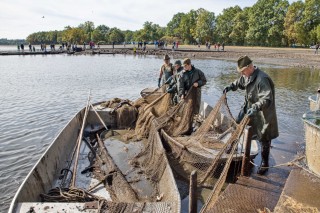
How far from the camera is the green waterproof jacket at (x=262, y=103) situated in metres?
4.59

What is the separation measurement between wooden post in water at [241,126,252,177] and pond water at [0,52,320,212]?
5.93 ft

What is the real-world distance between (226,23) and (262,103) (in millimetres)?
60881

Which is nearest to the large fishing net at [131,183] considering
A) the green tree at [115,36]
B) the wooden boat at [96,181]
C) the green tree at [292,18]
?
the wooden boat at [96,181]

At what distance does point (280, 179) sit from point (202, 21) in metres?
65.9

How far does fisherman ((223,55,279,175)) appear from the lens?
4586 millimetres

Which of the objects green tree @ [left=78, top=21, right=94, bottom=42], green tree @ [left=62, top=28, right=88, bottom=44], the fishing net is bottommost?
the fishing net

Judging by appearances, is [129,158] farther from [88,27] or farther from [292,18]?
[88,27]

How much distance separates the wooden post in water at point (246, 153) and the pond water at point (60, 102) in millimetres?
1807

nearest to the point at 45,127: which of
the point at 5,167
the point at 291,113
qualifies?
the point at 5,167

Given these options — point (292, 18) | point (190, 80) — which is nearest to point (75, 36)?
point (292, 18)

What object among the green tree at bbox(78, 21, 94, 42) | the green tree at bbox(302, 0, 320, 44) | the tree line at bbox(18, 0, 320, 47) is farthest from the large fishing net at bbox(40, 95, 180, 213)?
the green tree at bbox(78, 21, 94, 42)

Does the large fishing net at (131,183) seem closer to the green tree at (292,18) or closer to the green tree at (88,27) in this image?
the green tree at (292,18)

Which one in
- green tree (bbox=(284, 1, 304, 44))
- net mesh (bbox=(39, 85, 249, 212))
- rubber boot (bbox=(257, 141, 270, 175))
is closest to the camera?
net mesh (bbox=(39, 85, 249, 212))

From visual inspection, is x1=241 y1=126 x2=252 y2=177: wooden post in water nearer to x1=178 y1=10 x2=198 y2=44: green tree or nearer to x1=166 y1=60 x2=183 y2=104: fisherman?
x1=166 y1=60 x2=183 y2=104: fisherman
